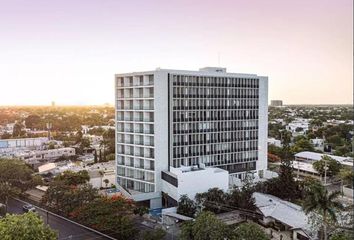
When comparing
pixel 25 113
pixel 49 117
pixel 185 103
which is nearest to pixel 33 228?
pixel 185 103

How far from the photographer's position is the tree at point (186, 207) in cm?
654

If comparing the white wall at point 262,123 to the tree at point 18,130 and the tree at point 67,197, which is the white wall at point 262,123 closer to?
the tree at point 67,197

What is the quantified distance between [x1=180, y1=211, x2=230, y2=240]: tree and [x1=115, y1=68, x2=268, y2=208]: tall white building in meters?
2.36

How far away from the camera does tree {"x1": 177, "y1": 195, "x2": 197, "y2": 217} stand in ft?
21.5

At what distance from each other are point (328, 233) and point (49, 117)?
1880 centimetres

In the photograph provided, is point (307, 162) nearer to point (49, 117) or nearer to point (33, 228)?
point (33, 228)

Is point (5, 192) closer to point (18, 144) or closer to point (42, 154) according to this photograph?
point (42, 154)

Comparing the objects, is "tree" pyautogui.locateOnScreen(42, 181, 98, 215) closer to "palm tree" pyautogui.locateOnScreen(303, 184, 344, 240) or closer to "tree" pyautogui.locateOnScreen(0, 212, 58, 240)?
"tree" pyautogui.locateOnScreen(0, 212, 58, 240)

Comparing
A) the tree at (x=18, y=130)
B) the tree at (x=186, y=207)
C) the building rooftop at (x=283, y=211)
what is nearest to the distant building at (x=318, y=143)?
the building rooftop at (x=283, y=211)

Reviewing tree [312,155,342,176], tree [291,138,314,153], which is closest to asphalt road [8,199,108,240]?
tree [312,155,342,176]

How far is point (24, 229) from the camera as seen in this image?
3803mm

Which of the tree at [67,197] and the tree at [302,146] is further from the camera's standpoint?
the tree at [302,146]

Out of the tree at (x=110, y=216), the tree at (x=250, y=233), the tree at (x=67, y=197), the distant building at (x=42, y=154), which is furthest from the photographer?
the distant building at (x=42, y=154)

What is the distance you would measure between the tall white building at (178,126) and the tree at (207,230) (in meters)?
2.36
